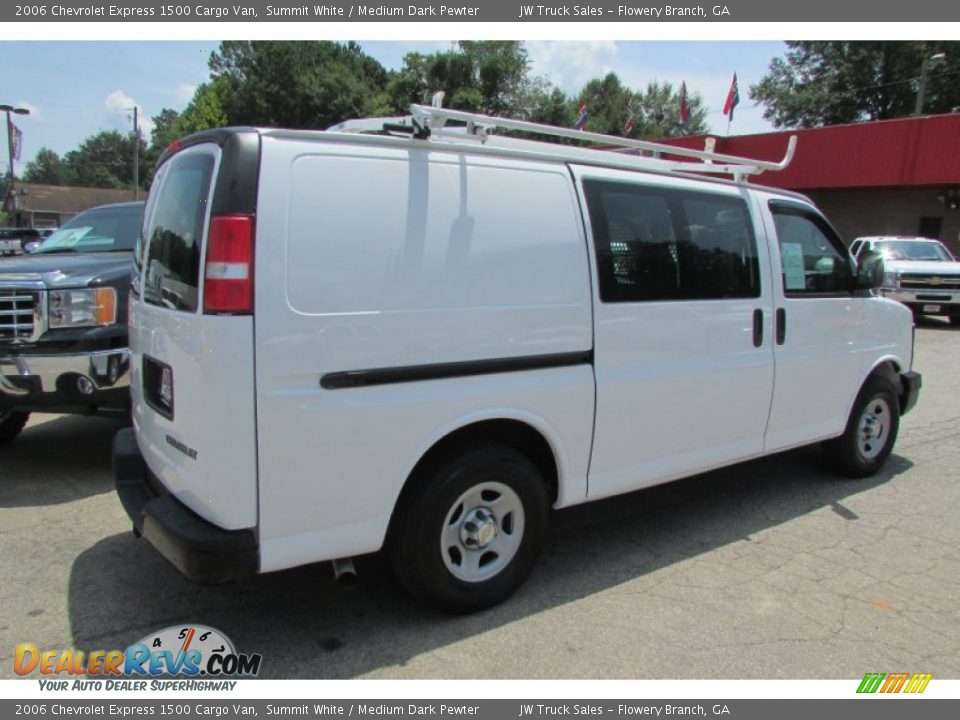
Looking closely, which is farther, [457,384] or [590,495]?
[590,495]

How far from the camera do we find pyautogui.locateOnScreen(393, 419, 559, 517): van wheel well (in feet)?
10.1

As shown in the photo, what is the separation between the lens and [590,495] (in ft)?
11.8

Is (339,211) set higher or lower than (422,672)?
higher

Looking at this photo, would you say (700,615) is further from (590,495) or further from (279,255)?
(279,255)

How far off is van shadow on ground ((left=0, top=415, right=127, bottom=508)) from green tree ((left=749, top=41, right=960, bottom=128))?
43.7 m

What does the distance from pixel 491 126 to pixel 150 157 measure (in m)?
104

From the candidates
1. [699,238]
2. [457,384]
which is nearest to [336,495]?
[457,384]

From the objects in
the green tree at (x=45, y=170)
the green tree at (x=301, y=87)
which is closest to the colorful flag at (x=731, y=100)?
the green tree at (x=301, y=87)

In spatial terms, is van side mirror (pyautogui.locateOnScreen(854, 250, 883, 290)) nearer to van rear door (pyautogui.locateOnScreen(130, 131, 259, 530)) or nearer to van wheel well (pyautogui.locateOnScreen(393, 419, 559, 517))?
van wheel well (pyautogui.locateOnScreen(393, 419, 559, 517))

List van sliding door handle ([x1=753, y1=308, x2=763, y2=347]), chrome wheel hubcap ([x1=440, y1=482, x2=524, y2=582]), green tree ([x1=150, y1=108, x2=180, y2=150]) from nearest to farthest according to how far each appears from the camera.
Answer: chrome wheel hubcap ([x1=440, y1=482, x2=524, y2=582]) → van sliding door handle ([x1=753, y1=308, x2=763, y2=347]) → green tree ([x1=150, y1=108, x2=180, y2=150])

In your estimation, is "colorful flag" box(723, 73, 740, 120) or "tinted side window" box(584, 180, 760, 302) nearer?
"tinted side window" box(584, 180, 760, 302)

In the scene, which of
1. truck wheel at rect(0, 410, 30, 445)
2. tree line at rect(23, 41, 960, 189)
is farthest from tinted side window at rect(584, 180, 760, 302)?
tree line at rect(23, 41, 960, 189)

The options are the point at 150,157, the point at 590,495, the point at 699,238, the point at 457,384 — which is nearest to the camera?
the point at 457,384

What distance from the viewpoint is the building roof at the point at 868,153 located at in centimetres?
2053
